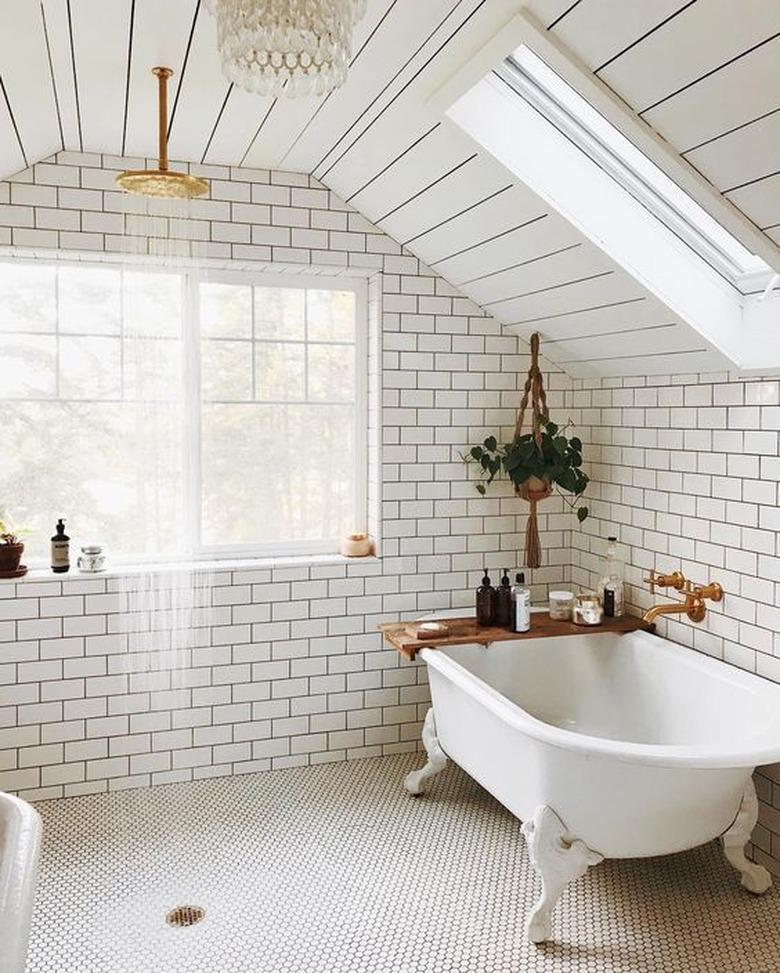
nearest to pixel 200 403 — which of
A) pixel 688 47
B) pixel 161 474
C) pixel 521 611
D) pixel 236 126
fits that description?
pixel 161 474

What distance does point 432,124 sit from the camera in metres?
2.91

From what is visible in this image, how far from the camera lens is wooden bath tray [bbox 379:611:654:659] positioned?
11.8 ft

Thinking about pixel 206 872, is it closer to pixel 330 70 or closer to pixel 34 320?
pixel 34 320

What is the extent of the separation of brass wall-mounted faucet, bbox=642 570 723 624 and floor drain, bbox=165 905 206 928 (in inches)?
74.7

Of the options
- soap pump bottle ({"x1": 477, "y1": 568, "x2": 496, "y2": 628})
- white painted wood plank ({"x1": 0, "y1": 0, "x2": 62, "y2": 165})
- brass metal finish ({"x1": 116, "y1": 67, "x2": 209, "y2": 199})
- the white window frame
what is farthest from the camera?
the white window frame

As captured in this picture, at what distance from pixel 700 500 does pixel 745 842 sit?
1270mm

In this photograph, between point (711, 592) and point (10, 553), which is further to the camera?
point (10, 553)

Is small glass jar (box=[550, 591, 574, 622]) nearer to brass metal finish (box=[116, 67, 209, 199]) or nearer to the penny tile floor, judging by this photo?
the penny tile floor

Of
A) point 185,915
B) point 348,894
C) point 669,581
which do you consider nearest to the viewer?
point 185,915

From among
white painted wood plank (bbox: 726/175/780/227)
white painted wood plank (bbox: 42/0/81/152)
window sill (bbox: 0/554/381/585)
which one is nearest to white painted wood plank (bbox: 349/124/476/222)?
white painted wood plank (bbox: 726/175/780/227)

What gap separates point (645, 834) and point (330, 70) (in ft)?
7.43

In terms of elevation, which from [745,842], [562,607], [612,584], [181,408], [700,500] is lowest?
[745,842]

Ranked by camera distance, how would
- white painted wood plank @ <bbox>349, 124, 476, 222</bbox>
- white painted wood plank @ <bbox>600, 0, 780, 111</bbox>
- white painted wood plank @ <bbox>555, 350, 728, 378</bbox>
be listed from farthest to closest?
white painted wood plank @ <bbox>555, 350, 728, 378</bbox> < white painted wood plank @ <bbox>349, 124, 476, 222</bbox> < white painted wood plank @ <bbox>600, 0, 780, 111</bbox>

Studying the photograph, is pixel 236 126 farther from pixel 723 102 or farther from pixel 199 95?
pixel 723 102
